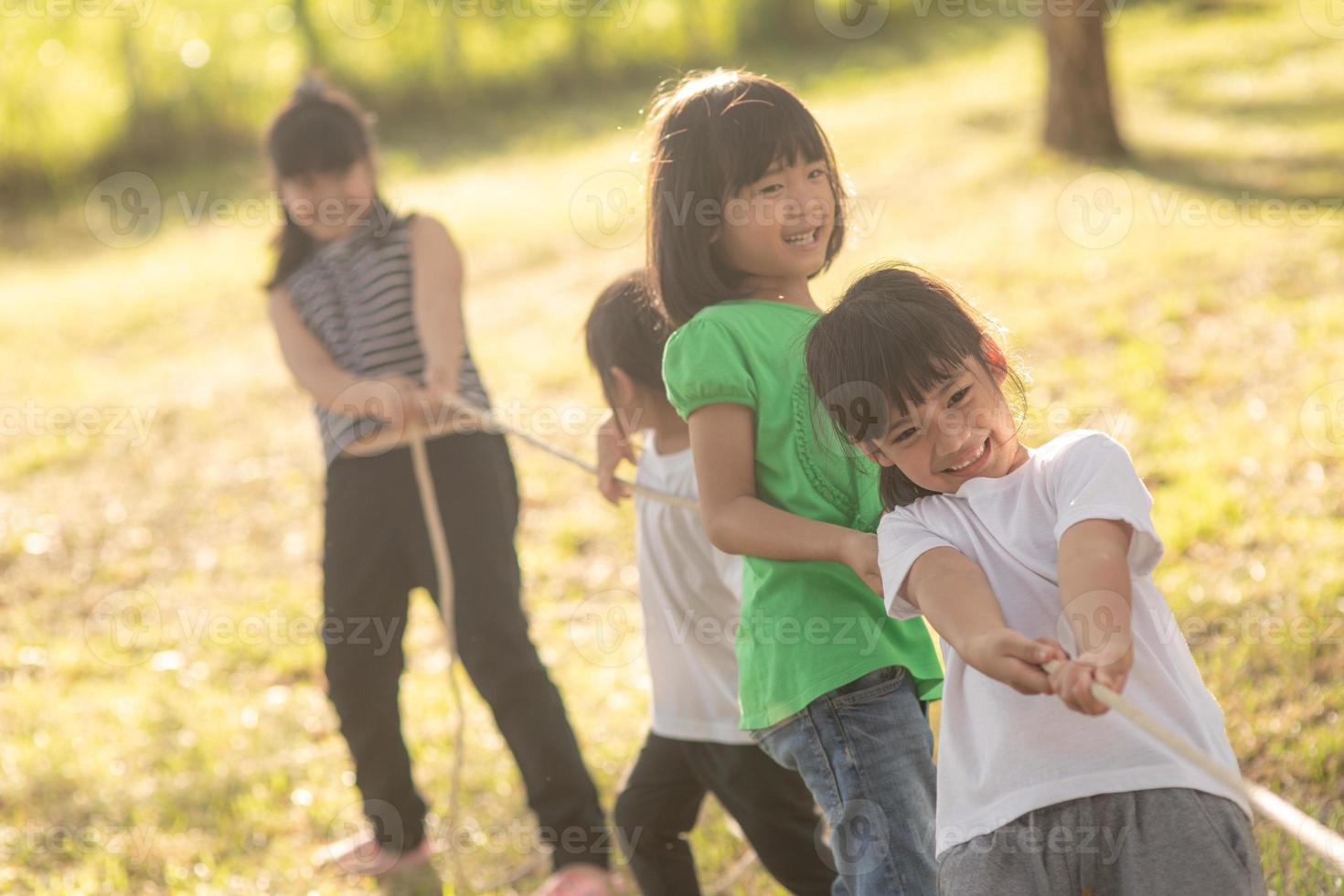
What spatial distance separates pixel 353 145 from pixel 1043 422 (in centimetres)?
302

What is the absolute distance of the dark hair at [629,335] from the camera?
2.46 metres

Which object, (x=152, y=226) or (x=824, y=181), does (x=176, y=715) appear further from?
(x=152, y=226)

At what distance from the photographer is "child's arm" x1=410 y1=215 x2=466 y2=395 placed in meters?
3.01

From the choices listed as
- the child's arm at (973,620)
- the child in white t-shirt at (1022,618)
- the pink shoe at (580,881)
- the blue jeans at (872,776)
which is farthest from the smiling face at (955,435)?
the pink shoe at (580,881)

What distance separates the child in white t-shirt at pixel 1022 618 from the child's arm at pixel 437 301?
1357mm

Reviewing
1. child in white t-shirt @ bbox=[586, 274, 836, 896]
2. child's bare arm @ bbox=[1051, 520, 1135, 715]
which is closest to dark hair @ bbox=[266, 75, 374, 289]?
child in white t-shirt @ bbox=[586, 274, 836, 896]

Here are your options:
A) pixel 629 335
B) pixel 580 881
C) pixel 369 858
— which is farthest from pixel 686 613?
pixel 369 858

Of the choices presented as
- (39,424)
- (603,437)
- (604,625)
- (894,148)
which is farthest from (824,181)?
(894,148)

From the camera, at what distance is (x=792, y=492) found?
2.03 metres

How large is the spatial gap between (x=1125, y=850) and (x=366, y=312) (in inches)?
81.5

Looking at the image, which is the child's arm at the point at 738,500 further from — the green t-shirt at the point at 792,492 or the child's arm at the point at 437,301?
the child's arm at the point at 437,301

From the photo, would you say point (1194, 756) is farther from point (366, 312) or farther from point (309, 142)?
point (309, 142)

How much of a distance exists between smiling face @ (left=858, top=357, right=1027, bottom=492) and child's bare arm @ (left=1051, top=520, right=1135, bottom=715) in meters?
0.17

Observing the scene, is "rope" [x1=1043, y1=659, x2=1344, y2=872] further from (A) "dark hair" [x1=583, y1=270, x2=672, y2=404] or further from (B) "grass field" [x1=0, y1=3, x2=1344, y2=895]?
(B) "grass field" [x1=0, y1=3, x2=1344, y2=895]
